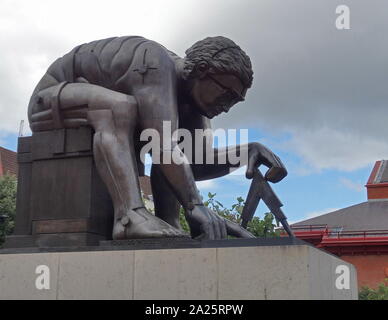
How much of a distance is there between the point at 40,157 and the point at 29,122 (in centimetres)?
48

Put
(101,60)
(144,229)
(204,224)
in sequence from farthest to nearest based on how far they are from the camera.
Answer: (101,60) < (204,224) < (144,229)

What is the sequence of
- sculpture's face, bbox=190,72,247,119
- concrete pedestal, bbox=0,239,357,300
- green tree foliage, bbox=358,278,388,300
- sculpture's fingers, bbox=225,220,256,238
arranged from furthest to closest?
green tree foliage, bbox=358,278,388,300, sculpture's fingers, bbox=225,220,256,238, sculpture's face, bbox=190,72,247,119, concrete pedestal, bbox=0,239,357,300

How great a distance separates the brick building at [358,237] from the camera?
24.8 m

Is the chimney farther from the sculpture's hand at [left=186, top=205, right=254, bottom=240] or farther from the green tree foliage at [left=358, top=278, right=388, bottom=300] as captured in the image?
the sculpture's hand at [left=186, top=205, right=254, bottom=240]

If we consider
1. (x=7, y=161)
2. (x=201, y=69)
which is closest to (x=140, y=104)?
(x=201, y=69)

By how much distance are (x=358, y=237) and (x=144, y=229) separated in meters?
21.6

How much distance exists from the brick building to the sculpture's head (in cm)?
1867

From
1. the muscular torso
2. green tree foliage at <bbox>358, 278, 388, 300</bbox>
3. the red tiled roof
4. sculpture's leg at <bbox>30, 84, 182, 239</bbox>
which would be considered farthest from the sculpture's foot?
the red tiled roof

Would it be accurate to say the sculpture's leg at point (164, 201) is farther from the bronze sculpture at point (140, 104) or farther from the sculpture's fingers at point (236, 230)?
the sculpture's fingers at point (236, 230)

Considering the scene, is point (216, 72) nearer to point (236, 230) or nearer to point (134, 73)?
point (134, 73)

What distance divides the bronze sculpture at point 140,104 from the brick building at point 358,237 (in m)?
18.7

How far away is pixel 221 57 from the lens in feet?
17.7

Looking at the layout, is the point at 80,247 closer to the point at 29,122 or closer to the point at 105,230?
the point at 105,230

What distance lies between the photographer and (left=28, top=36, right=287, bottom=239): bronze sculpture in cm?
509
